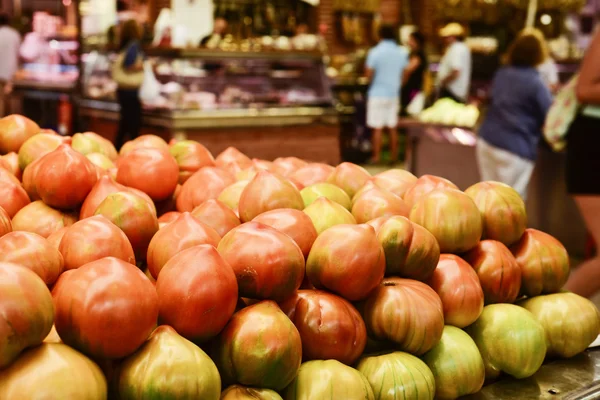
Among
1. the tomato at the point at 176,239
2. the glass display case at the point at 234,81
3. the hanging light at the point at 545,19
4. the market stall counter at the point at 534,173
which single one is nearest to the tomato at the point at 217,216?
the tomato at the point at 176,239

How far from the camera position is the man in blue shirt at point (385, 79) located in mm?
9344

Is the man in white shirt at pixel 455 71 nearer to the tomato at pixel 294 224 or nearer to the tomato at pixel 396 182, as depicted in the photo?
the tomato at pixel 396 182

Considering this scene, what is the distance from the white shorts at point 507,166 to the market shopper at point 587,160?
1540 millimetres

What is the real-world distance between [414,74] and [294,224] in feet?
30.3

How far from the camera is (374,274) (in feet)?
4.35

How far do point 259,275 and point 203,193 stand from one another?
1.93 feet

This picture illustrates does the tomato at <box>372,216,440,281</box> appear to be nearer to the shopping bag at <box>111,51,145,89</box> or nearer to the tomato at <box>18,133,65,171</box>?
the tomato at <box>18,133,65,171</box>

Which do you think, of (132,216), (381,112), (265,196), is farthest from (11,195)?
(381,112)

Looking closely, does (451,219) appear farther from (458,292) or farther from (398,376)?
(398,376)

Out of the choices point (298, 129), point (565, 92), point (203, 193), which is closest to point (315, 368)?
point (203, 193)

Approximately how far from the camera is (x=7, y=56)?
957 centimetres

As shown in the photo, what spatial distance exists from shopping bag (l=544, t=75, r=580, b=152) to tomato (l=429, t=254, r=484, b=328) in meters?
2.20

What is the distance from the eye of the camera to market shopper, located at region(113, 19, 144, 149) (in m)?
6.75

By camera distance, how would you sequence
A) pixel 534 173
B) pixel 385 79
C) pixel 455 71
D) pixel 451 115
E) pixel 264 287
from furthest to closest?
pixel 385 79
pixel 455 71
pixel 451 115
pixel 534 173
pixel 264 287
